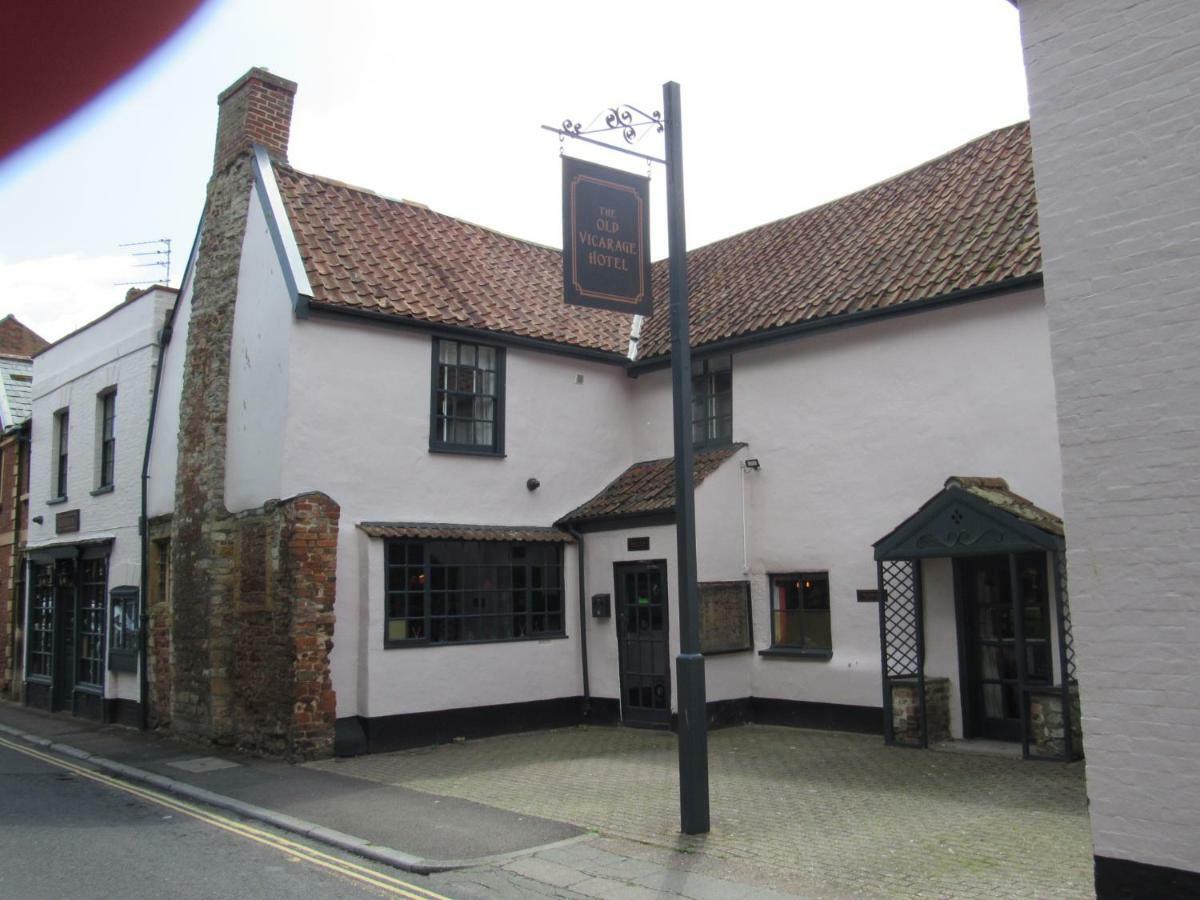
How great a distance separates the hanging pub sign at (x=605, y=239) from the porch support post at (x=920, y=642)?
5313 mm

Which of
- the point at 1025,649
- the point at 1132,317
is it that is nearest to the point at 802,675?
the point at 1025,649

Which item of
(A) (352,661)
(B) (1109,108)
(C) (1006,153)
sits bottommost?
(A) (352,661)

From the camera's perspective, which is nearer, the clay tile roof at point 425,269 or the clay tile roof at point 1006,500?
the clay tile roof at point 1006,500

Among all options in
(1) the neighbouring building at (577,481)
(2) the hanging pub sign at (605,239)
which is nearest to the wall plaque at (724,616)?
(1) the neighbouring building at (577,481)

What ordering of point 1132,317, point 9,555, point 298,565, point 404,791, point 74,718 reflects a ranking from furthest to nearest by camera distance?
1. point 9,555
2. point 74,718
3. point 298,565
4. point 404,791
5. point 1132,317

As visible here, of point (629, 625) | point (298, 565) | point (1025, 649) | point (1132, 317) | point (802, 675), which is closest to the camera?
point (1132, 317)

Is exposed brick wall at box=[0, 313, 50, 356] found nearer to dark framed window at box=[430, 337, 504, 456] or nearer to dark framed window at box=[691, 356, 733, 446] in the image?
dark framed window at box=[430, 337, 504, 456]

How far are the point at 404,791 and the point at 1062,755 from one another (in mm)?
6712

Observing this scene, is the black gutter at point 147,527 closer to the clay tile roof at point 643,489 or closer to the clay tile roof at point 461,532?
the clay tile roof at point 461,532

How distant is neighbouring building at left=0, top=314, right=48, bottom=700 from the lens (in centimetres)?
2111

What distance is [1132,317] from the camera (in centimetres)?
616

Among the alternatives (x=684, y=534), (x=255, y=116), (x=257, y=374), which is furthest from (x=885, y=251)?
(x=255, y=116)

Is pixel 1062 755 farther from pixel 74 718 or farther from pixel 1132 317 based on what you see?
pixel 74 718

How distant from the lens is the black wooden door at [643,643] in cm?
1445
